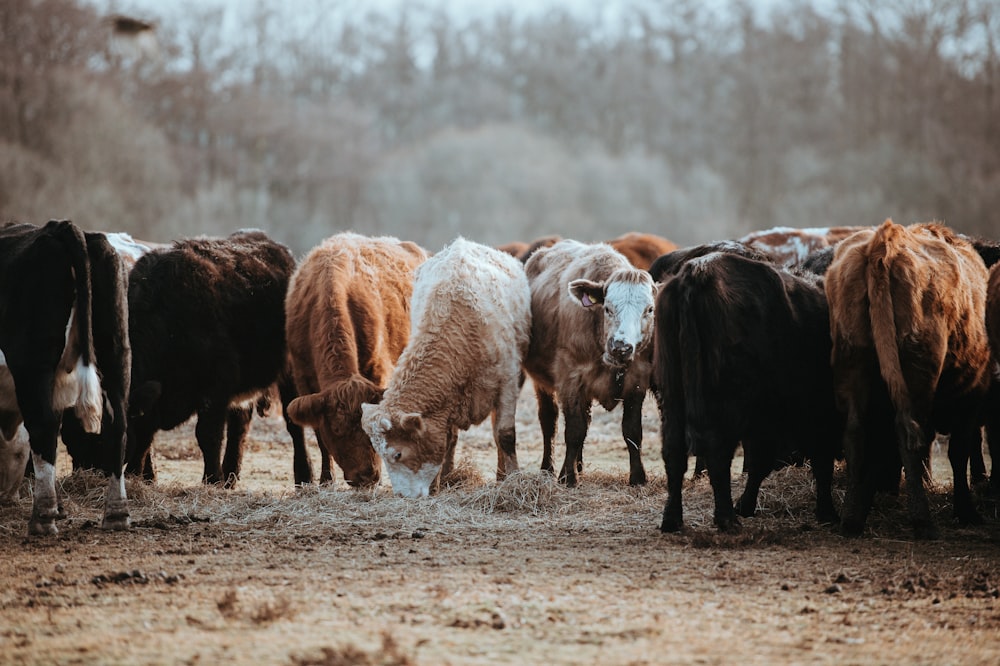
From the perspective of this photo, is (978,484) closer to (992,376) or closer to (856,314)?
(992,376)

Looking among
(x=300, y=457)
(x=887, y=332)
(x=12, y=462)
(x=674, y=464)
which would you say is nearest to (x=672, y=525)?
(x=674, y=464)

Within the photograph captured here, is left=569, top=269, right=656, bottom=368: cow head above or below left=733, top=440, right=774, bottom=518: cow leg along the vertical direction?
above

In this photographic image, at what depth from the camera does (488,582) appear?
4.93m

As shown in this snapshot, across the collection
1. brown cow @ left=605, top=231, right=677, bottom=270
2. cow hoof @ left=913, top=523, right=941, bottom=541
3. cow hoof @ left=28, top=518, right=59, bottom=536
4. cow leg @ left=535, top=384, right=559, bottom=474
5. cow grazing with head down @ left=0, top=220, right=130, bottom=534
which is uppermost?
brown cow @ left=605, top=231, right=677, bottom=270

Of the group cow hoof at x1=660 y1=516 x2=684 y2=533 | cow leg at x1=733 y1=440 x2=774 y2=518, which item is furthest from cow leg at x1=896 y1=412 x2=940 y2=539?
cow hoof at x1=660 y1=516 x2=684 y2=533

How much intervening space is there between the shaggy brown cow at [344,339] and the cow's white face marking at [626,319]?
→ 1871mm

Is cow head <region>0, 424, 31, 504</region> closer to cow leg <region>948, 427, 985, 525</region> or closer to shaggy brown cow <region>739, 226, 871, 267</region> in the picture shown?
cow leg <region>948, 427, 985, 525</region>

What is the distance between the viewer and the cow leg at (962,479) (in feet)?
22.1

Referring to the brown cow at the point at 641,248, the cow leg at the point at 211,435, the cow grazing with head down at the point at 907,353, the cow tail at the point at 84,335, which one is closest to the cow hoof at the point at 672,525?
the cow grazing with head down at the point at 907,353

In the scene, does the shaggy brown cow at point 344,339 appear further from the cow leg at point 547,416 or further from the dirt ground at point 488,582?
the cow leg at point 547,416

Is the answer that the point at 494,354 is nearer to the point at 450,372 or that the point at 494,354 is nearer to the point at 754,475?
the point at 450,372

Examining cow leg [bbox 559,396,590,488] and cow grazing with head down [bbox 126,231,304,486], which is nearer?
cow leg [bbox 559,396,590,488]

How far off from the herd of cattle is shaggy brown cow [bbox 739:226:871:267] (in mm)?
2841

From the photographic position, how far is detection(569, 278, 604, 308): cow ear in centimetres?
792
